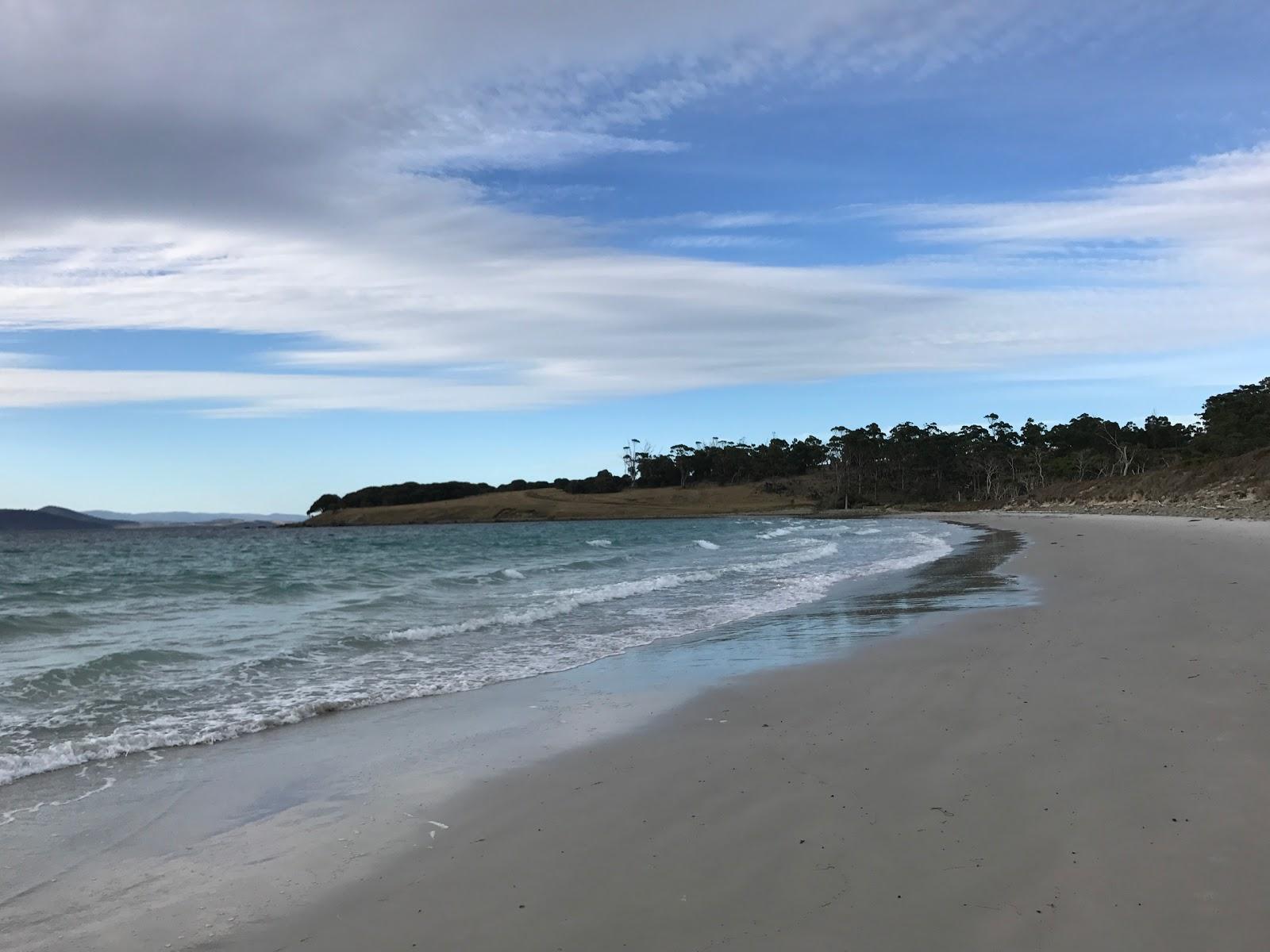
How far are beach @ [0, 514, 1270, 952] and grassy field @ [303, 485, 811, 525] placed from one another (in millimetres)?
106240

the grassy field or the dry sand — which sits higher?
the grassy field

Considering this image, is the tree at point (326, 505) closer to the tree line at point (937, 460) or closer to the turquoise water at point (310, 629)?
the tree line at point (937, 460)

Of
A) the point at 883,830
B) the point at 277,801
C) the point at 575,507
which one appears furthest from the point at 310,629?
the point at 575,507

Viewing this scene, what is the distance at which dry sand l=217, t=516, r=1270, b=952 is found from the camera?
3.31m

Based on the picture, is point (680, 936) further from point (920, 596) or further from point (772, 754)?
point (920, 596)

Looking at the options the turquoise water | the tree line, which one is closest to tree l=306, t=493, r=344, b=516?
the tree line

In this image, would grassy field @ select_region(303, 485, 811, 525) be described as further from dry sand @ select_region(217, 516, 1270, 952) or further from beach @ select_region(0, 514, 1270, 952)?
dry sand @ select_region(217, 516, 1270, 952)

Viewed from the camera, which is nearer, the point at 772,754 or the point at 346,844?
the point at 346,844

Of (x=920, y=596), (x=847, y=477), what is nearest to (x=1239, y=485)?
(x=920, y=596)

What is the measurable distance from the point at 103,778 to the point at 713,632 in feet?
25.2

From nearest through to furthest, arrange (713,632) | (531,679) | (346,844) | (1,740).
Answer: (346,844)
(1,740)
(531,679)
(713,632)

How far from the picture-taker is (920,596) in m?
14.6

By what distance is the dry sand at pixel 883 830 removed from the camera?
130 inches

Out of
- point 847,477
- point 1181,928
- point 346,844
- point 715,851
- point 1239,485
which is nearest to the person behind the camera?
point 1181,928
